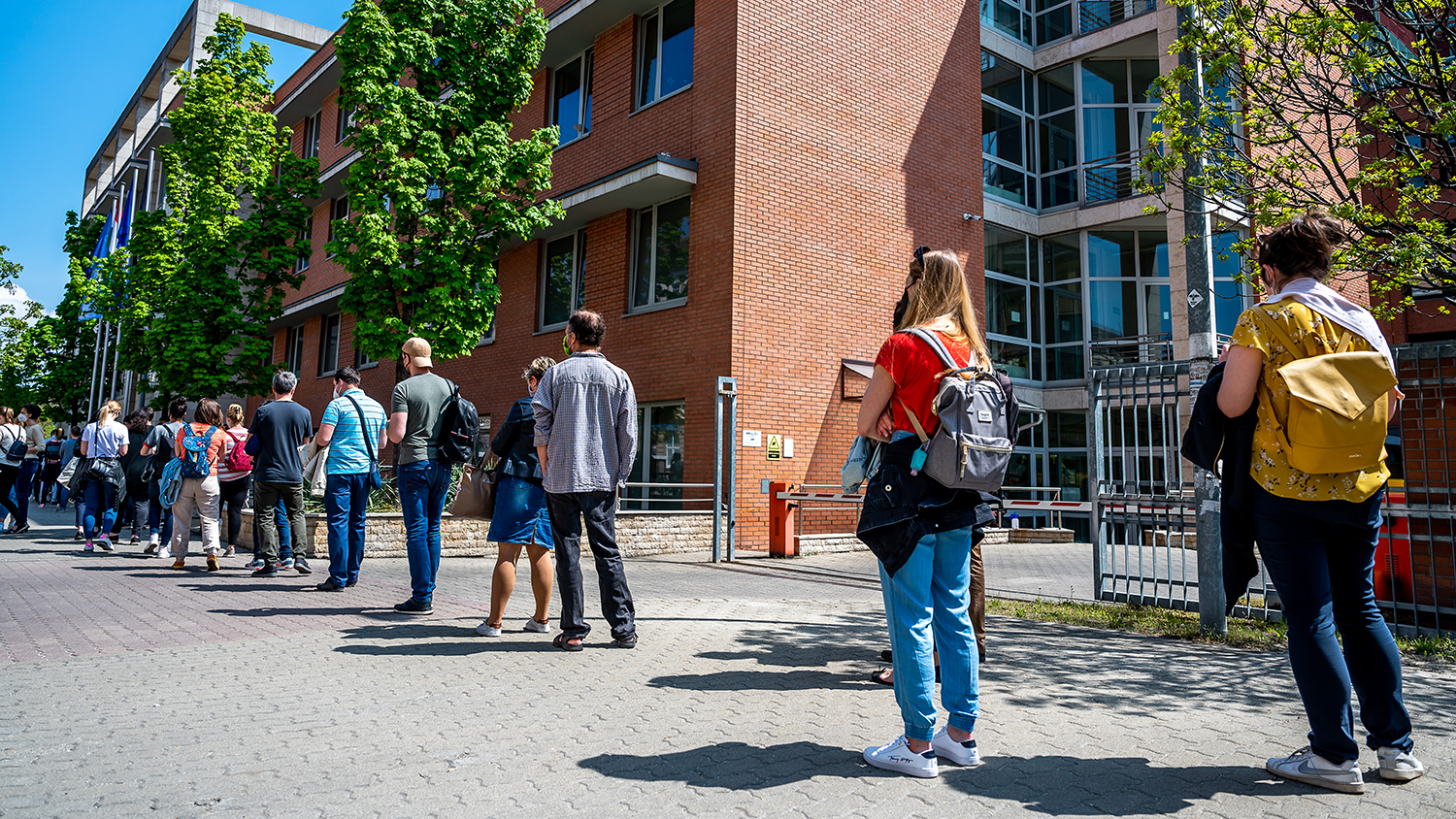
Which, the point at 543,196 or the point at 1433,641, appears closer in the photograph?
the point at 1433,641

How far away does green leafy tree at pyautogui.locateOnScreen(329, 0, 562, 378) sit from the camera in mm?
12602

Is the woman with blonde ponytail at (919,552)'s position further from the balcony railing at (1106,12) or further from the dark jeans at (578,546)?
the balcony railing at (1106,12)

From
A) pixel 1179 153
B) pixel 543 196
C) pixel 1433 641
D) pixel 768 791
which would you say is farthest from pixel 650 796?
pixel 543 196

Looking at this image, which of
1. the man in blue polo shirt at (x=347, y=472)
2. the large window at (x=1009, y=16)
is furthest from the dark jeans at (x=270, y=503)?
the large window at (x=1009, y=16)

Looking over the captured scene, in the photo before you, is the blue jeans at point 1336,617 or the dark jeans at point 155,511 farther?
the dark jeans at point 155,511

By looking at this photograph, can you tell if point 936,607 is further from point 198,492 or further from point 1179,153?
point 198,492

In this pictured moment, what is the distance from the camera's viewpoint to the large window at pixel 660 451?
47.2ft

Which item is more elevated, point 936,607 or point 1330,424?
point 1330,424

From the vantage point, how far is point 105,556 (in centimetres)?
1096

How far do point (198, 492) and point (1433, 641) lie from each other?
34.6 feet

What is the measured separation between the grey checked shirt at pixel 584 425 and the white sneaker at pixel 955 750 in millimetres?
→ 2644

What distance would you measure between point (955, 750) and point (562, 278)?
15045 millimetres

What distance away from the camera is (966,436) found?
10.6ft

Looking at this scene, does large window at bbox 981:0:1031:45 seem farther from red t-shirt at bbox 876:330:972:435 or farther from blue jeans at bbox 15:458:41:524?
blue jeans at bbox 15:458:41:524
